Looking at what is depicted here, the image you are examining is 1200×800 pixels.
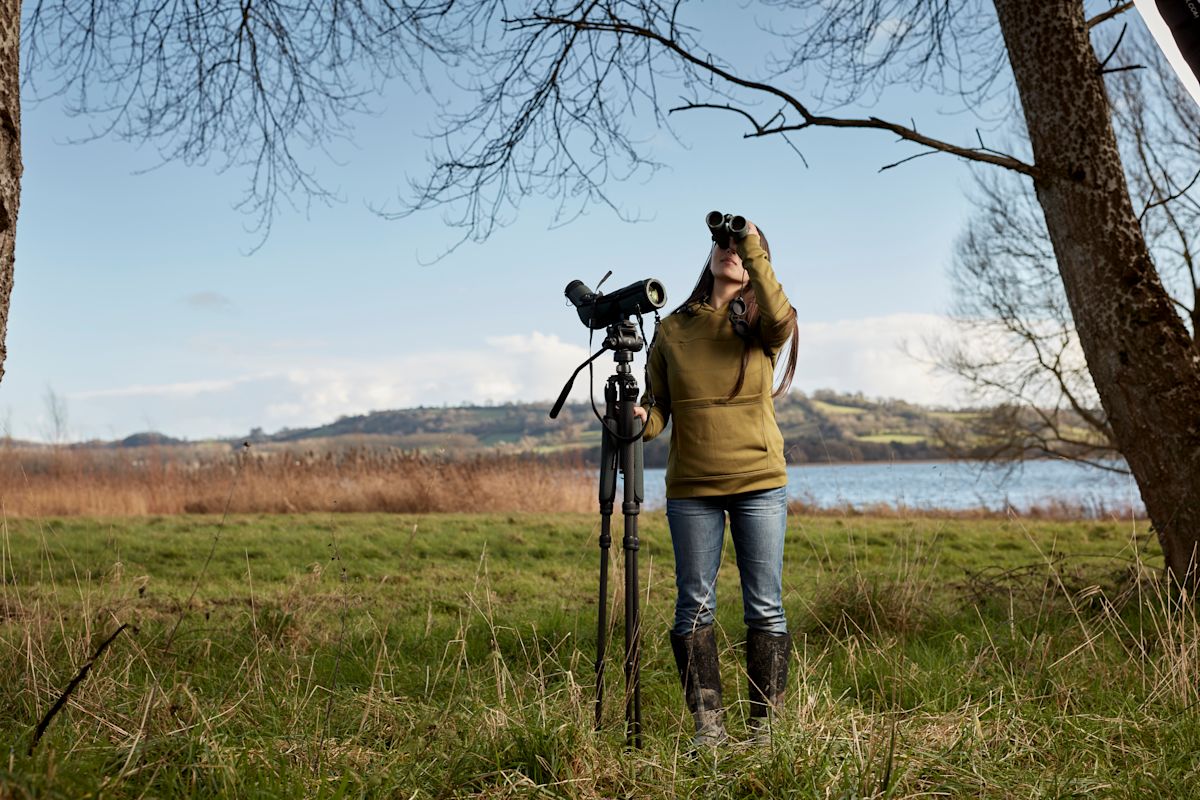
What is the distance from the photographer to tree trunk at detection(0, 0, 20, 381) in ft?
8.68

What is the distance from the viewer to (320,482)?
11.2m

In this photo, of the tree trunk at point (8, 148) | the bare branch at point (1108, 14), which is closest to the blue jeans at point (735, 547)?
the tree trunk at point (8, 148)

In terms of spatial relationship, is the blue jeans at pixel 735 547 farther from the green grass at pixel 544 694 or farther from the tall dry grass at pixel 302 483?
the tall dry grass at pixel 302 483

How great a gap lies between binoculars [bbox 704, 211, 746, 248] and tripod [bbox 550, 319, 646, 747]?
41 centimetres

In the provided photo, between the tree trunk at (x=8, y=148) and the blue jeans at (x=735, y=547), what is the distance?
219 cm

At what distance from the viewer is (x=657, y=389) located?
3.01 meters

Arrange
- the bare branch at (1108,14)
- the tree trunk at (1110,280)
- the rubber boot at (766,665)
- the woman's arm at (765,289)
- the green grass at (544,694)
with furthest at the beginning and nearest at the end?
the bare branch at (1108,14), the tree trunk at (1110,280), the rubber boot at (766,665), the woman's arm at (765,289), the green grass at (544,694)

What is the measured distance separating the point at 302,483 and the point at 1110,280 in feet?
30.9

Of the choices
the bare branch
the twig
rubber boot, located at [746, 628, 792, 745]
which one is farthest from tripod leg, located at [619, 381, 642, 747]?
the bare branch

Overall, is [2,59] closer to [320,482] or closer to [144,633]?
[144,633]

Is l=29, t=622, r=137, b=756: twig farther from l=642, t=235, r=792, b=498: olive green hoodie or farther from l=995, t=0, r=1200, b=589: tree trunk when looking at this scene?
l=995, t=0, r=1200, b=589: tree trunk

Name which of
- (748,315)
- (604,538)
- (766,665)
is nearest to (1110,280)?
(748,315)

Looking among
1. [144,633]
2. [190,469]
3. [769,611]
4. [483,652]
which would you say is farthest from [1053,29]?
[190,469]

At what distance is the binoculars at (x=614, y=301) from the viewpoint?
258cm
